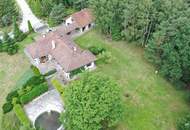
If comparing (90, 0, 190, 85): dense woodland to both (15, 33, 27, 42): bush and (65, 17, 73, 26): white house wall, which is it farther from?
(15, 33, 27, 42): bush

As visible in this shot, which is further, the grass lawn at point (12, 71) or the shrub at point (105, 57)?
the shrub at point (105, 57)

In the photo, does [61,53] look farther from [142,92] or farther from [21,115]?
[142,92]

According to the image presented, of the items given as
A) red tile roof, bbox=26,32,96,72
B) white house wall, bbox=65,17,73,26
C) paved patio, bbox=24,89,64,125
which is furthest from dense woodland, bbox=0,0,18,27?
paved patio, bbox=24,89,64,125

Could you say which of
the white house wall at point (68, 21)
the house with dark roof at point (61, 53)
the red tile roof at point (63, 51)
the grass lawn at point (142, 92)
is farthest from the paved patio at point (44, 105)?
the white house wall at point (68, 21)

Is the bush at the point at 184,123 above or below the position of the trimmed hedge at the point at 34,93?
below

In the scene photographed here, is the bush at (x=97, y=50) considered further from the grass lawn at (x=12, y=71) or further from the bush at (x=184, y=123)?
the bush at (x=184, y=123)

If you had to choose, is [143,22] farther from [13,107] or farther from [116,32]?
[13,107]
